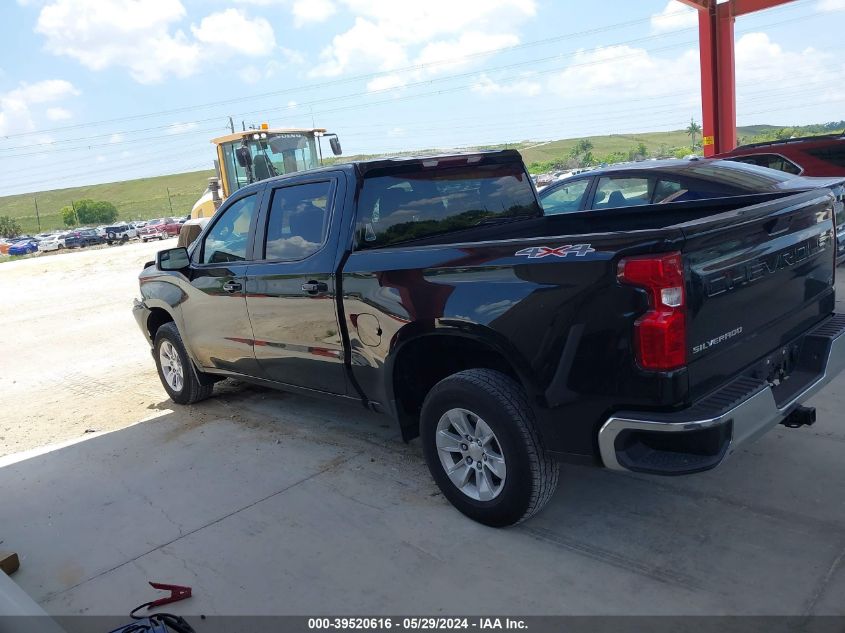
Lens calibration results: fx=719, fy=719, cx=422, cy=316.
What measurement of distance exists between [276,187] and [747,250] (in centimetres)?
308

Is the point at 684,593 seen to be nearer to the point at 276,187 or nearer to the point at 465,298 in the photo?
the point at 465,298

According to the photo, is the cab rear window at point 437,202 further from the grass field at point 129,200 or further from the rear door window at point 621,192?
the grass field at point 129,200

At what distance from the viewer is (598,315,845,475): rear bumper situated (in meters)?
2.89

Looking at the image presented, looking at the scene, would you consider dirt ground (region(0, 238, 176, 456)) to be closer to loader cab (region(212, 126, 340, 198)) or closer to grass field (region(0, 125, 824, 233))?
loader cab (region(212, 126, 340, 198))

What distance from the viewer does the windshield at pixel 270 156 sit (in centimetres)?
1658

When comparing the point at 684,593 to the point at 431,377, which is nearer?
the point at 684,593

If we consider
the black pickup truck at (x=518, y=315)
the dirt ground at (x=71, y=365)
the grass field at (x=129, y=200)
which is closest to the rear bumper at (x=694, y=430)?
the black pickup truck at (x=518, y=315)

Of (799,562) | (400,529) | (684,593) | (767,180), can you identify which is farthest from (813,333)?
(767,180)

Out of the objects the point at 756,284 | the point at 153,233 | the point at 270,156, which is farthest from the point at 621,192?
the point at 153,233

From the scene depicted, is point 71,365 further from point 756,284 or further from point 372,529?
point 756,284

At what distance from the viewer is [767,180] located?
25.0 feet

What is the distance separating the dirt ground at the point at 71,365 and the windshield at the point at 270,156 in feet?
11.6

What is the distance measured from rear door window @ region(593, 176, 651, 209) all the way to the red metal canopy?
10414 mm

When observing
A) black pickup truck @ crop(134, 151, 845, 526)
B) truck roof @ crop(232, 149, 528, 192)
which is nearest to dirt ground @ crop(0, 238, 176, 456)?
black pickup truck @ crop(134, 151, 845, 526)
